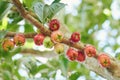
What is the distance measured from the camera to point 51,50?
1.70m

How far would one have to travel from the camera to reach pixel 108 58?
1021 millimetres

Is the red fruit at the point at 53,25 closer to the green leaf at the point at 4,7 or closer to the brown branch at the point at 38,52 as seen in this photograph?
the green leaf at the point at 4,7

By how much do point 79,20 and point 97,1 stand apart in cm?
22

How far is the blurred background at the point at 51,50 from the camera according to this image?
1.20 meters

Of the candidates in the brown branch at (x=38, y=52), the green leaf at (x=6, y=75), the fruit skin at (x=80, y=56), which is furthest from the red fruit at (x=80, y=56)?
the brown branch at (x=38, y=52)

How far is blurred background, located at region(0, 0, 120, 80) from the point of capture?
3.93 feet

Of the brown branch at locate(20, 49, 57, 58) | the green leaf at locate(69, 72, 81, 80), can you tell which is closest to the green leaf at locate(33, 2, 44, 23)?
the green leaf at locate(69, 72, 81, 80)

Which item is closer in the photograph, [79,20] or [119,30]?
[79,20]

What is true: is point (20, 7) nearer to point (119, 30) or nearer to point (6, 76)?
point (6, 76)

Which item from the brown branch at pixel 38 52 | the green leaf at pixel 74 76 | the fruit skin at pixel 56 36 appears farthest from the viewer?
the brown branch at pixel 38 52

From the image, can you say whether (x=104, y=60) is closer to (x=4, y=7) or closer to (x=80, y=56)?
(x=80, y=56)

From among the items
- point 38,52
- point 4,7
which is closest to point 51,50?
point 38,52

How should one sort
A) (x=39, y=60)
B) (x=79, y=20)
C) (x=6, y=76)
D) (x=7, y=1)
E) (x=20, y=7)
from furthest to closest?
(x=79, y=20) → (x=39, y=60) → (x=6, y=76) → (x=7, y=1) → (x=20, y=7)

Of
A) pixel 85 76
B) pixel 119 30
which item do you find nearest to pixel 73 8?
Answer: pixel 119 30
